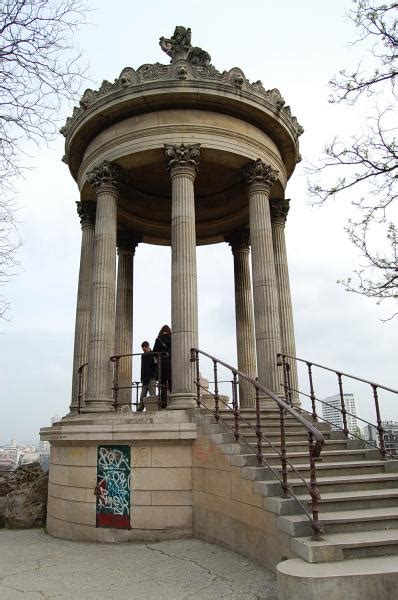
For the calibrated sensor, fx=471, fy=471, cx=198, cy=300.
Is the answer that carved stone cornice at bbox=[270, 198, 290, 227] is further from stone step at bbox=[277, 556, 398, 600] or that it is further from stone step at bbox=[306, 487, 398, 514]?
stone step at bbox=[277, 556, 398, 600]

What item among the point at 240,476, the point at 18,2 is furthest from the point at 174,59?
the point at 240,476

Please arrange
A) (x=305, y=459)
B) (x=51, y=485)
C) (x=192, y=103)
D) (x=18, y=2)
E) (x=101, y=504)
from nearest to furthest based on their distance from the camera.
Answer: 1. (x=18, y=2)
2. (x=305, y=459)
3. (x=101, y=504)
4. (x=51, y=485)
5. (x=192, y=103)

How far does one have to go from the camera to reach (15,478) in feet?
45.1

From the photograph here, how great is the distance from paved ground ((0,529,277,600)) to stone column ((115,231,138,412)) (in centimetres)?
731

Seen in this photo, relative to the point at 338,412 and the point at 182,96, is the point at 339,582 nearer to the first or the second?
the point at 182,96

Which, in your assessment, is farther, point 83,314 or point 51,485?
point 83,314

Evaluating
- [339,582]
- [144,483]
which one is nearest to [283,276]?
[144,483]

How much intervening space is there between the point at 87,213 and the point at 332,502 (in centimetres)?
1159

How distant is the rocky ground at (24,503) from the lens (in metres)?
11.8

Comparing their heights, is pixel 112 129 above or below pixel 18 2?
above

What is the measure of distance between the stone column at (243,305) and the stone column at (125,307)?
12.4 feet

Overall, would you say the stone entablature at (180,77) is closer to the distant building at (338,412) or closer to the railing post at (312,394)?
the railing post at (312,394)

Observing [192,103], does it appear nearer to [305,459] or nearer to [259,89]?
[259,89]

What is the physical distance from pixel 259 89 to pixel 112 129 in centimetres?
422
